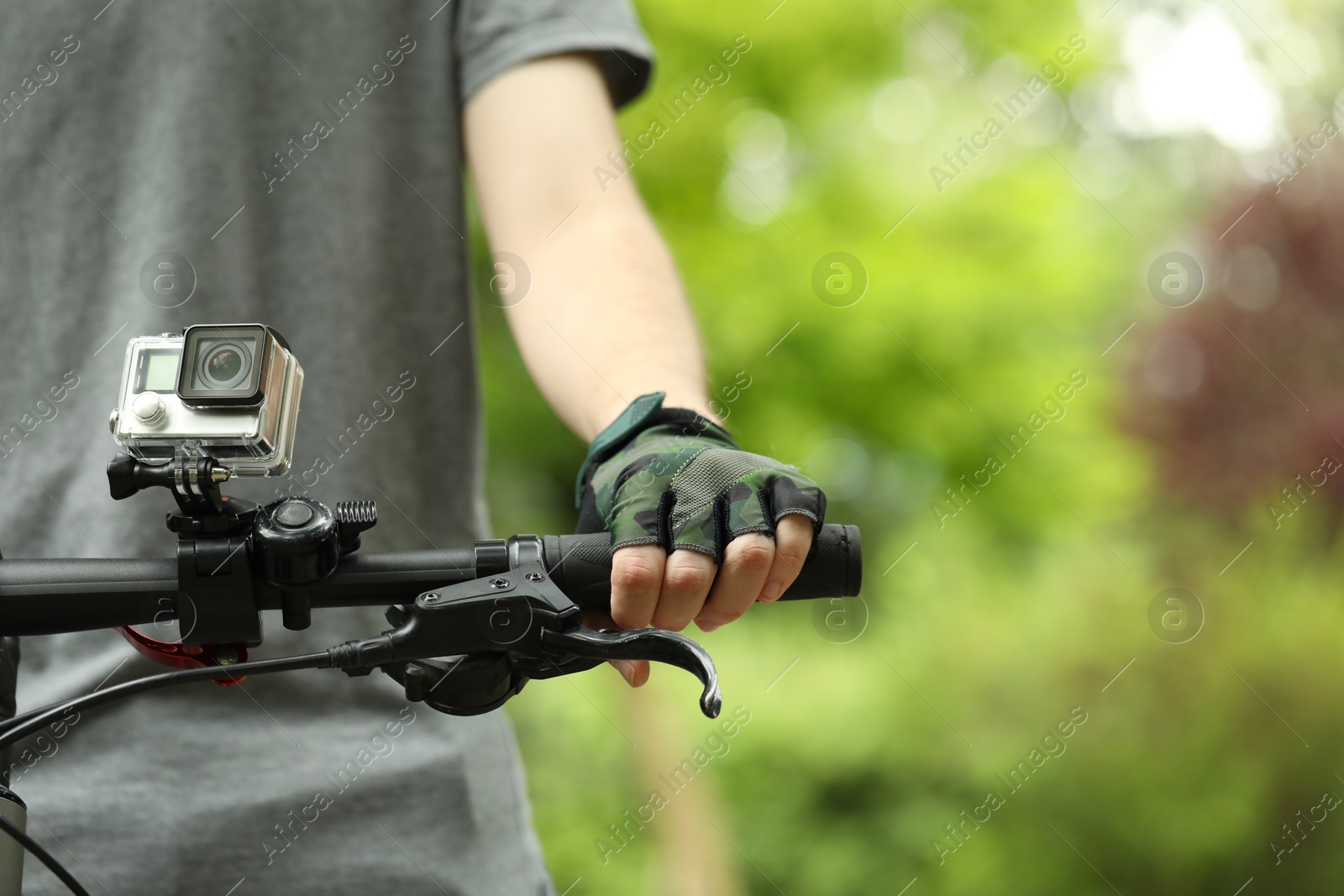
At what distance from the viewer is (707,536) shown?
109cm

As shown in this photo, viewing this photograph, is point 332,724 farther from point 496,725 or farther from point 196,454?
point 196,454

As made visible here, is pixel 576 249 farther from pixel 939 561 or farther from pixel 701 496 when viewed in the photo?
pixel 939 561

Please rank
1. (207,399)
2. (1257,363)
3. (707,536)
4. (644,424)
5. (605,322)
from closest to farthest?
(207,399) → (707,536) → (644,424) → (605,322) → (1257,363)

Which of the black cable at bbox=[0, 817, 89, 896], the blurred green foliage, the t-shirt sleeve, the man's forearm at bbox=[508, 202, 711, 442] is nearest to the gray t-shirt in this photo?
the t-shirt sleeve

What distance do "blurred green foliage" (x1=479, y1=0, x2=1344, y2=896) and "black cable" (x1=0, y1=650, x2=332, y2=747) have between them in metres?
4.53

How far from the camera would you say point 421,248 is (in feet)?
6.51

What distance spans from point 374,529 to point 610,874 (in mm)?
6384

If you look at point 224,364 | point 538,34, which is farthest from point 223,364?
point 538,34

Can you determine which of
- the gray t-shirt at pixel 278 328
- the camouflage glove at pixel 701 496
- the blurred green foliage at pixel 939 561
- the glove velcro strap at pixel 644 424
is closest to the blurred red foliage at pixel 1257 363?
the blurred green foliage at pixel 939 561

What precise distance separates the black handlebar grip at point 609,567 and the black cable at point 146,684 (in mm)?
261

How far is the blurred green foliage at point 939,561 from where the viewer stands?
566 centimetres

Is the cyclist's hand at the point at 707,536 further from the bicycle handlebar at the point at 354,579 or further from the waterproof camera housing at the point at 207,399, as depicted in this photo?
the waterproof camera housing at the point at 207,399

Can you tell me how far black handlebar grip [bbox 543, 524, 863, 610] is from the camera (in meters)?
1.13

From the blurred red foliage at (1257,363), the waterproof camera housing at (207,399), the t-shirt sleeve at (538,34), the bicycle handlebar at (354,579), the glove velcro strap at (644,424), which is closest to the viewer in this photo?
the waterproof camera housing at (207,399)
